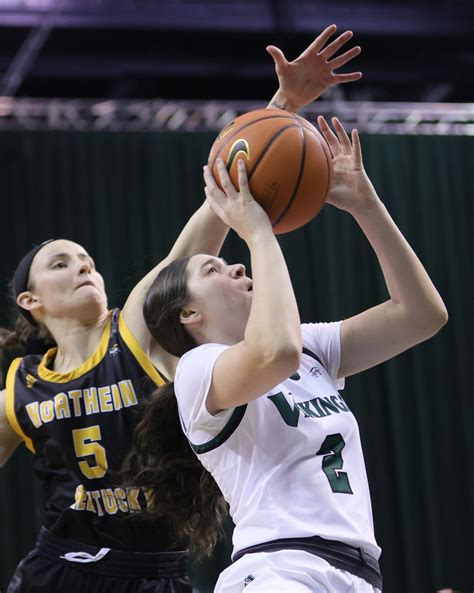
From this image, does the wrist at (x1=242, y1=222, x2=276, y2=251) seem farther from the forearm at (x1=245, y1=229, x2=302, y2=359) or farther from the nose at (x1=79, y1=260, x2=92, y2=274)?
the nose at (x1=79, y1=260, x2=92, y2=274)

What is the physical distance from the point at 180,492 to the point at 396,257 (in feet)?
3.08

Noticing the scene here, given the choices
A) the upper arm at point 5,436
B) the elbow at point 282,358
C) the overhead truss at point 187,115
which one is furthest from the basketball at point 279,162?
the overhead truss at point 187,115

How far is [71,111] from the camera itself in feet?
20.0

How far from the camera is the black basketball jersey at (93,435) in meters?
3.40

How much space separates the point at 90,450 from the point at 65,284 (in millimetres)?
645

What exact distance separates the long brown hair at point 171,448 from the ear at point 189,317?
→ 0.06 ft

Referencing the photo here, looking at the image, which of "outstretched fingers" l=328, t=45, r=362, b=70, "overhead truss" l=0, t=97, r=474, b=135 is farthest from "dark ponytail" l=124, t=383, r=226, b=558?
"overhead truss" l=0, t=97, r=474, b=135

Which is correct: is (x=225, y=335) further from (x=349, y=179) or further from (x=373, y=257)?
(x=373, y=257)

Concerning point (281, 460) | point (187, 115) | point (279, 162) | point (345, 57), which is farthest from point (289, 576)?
point (187, 115)

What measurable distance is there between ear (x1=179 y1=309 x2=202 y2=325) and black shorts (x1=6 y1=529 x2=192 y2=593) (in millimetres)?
1213

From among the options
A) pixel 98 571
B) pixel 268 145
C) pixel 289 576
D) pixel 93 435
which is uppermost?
pixel 268 145

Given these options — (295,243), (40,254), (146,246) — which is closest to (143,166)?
(146,246)

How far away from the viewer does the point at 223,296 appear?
2.48 meters

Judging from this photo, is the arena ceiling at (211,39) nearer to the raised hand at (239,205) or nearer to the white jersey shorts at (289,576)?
the raised hand at (239,205)
